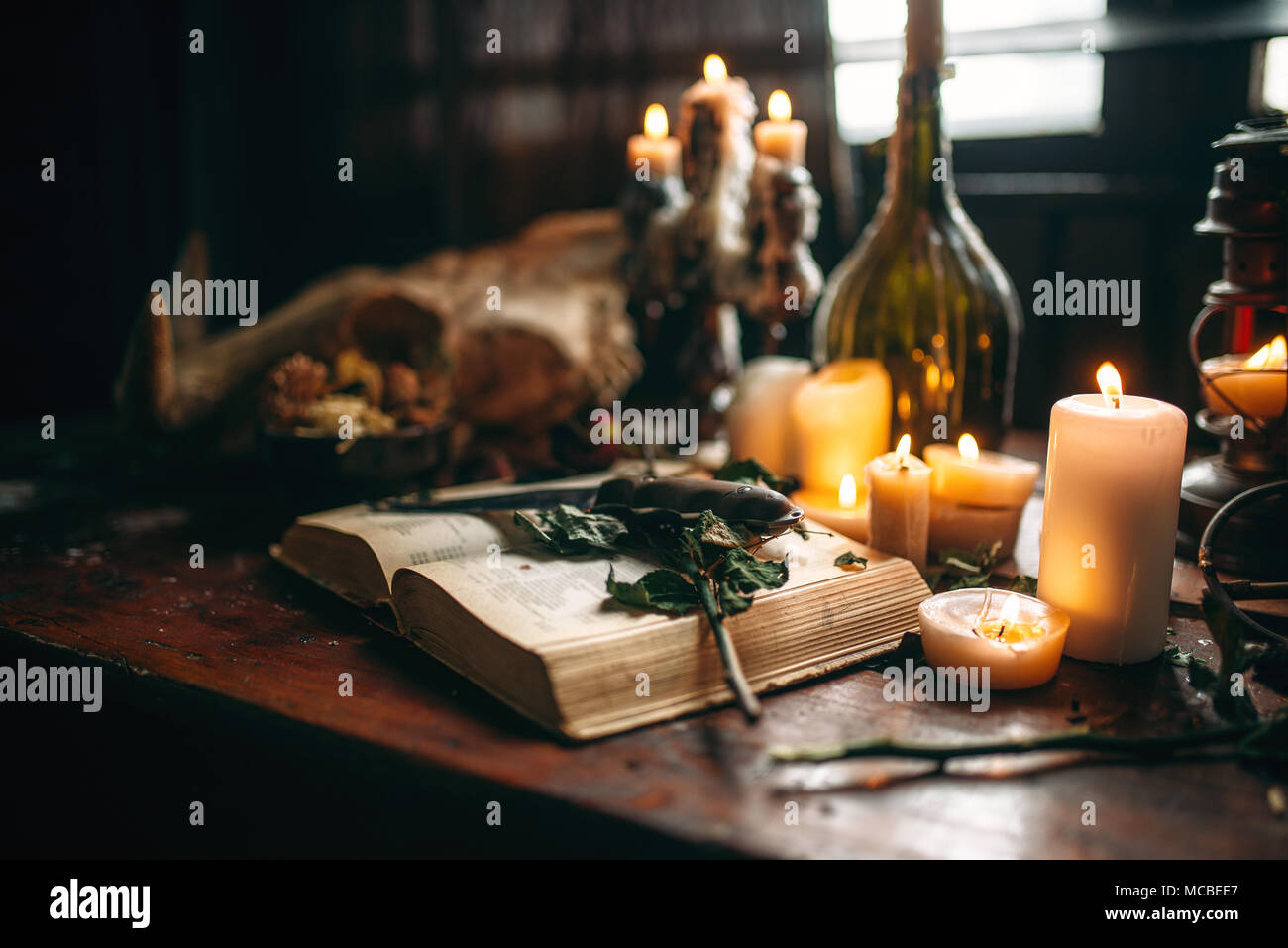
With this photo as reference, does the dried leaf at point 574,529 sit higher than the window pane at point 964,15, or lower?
lower

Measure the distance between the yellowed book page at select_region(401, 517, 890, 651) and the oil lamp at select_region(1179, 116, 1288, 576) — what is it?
42 centimetres

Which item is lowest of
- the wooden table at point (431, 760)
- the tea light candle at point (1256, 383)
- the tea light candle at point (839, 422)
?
the wooden table at point (431, 760)

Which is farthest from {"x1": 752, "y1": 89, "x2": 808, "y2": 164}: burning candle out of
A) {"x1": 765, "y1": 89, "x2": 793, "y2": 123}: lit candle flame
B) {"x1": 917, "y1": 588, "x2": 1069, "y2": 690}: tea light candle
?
{"x1": 917, "y1": 588, "x2": 1069, "y2": 690}: tea light candle

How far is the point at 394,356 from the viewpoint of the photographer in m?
1.69

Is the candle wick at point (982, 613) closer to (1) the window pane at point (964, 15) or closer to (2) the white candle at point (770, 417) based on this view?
(2) the white candle at point (770, 417)

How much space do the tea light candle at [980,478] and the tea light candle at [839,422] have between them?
0.11 metres

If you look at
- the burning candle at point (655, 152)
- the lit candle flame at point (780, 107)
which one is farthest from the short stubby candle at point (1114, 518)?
the burning candle at point (655, 152)

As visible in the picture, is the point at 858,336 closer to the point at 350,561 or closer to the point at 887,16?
the point at 350,561

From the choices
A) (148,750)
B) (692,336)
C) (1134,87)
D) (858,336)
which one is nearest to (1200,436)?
(1134,87)

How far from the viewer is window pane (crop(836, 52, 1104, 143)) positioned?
1.85 meters

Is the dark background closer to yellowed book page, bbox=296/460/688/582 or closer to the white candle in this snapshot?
the white candle

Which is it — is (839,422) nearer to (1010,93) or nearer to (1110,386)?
(1110,386)

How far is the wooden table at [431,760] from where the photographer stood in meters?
→ 0.72
